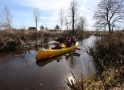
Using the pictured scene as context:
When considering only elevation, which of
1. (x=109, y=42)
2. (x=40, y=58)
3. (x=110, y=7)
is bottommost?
(x=40, y=58)

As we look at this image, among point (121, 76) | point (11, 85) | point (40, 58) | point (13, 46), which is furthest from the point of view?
point (13, 46)

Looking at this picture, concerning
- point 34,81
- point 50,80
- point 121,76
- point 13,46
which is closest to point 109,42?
point 121,76

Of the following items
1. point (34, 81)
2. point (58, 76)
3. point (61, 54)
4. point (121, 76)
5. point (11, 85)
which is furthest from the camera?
point (61, 54)

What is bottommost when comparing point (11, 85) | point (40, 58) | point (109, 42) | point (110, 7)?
point (11, 85)

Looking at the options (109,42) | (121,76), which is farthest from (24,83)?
(109,42)

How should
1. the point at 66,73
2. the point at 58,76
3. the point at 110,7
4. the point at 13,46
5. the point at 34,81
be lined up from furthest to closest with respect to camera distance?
the point at 110,7 < the point at 13,46 < the point at 66,73 < the point at 58,76 < the point at 34,81

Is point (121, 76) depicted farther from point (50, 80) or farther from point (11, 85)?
point (11, 85)

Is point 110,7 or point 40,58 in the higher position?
point 110,7

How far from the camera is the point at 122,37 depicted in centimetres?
724

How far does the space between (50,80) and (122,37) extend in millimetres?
5250

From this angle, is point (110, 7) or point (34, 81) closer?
point (34, 81)

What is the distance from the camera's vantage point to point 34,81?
19.6 feet

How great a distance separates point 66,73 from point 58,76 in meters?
0.65

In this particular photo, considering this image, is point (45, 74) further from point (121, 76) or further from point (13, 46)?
point (13, 46)
